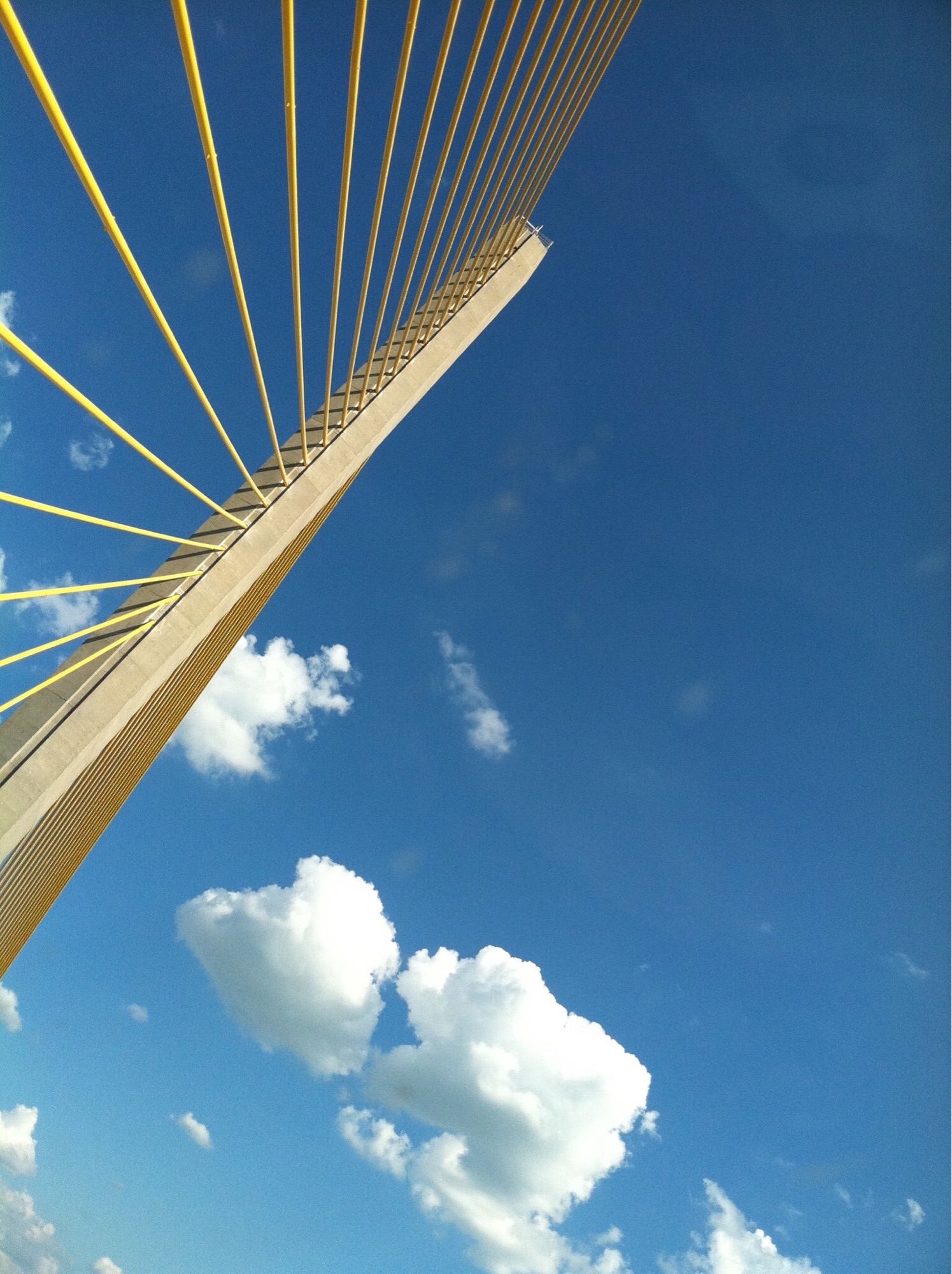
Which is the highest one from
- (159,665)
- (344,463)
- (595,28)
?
(595,28)

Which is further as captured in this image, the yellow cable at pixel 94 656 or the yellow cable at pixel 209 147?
the yellow cable at pixel 94 656

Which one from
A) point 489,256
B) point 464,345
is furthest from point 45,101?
point 489,256

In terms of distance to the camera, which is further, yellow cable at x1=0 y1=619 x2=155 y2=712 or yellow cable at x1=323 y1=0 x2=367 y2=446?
yellow cable at x1=0 y1=619 x2=155 y2=712

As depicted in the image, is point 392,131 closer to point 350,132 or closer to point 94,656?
point 350,132

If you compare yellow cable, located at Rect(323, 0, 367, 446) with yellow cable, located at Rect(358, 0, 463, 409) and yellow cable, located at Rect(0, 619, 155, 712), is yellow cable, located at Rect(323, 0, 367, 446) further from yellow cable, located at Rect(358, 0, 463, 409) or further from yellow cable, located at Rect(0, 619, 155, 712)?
yellow cable, located at Rect(0, 619, 155, 712)

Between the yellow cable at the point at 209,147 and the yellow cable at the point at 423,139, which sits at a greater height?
the yellow cable at the point at 423,139

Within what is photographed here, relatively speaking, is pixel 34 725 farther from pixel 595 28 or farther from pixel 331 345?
pixel 595 28

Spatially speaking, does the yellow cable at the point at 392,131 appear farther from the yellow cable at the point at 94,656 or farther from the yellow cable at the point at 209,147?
the yellow cable at the point at 94,656

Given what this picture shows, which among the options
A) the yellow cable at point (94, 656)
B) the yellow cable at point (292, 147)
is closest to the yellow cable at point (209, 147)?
the yellow cable at point (292, 147)

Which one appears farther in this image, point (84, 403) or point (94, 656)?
point (94, 656)

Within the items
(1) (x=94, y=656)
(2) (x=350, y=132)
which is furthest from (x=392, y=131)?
(1) (x=94, y=656)

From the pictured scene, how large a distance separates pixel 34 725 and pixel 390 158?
6.11 m

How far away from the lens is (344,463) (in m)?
11.6

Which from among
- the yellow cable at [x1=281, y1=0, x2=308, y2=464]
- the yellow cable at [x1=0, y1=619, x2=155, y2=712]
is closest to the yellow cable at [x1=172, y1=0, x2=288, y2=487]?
the yellow cable at [x1=281, y1=0, x2=308, y2=464]
